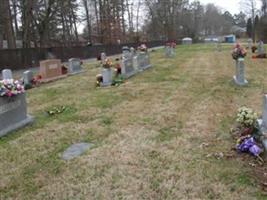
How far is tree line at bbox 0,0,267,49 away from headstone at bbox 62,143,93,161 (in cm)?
2353

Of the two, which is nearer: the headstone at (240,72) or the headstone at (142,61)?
the headstone at (240,72)

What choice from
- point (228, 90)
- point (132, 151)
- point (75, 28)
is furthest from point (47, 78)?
point (75, 28)

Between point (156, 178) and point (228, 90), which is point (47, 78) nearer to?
point (228, 90)

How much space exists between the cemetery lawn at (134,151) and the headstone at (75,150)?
0.10 meters

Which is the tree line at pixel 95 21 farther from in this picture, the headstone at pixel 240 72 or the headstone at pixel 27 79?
the headstone at pixel 240 72

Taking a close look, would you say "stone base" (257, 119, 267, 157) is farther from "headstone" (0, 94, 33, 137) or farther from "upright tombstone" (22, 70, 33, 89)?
"upright tombstone" (22, 70, 33, 89)

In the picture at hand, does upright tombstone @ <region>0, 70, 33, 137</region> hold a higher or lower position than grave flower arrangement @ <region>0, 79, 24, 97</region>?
lower

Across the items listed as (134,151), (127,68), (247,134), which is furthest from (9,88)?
(127,68)

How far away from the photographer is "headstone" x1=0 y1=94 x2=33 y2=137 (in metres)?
7.02

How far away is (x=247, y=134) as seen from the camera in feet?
19.1

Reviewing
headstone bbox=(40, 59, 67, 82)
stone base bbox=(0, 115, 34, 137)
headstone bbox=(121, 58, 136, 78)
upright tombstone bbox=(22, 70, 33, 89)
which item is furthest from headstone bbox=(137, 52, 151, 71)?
stone base bbox=(0, 115, 34, 137)

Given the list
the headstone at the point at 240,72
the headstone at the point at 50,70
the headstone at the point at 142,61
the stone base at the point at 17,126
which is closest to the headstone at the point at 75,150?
the stone base at the point at 17,126

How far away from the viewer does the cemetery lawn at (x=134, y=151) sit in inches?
170

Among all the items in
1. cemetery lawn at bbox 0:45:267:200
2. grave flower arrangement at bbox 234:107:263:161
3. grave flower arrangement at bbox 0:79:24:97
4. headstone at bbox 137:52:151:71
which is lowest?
cemetery lawn at bbox 0:45:267:200
